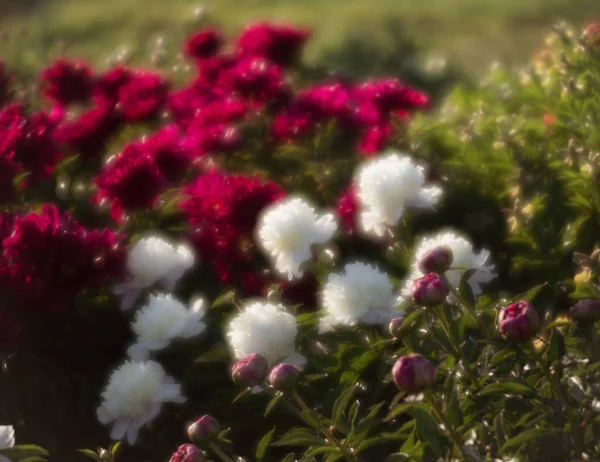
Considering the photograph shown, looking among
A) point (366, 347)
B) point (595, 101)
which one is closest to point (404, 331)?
point (366, 347)

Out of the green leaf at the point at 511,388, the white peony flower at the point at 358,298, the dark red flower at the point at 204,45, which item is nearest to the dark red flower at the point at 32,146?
the white peony flower at the point at 358,298

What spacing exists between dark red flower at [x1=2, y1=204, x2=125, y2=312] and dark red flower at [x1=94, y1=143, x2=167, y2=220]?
195 mm

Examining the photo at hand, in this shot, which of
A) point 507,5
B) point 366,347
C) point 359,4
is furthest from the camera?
point 359,4

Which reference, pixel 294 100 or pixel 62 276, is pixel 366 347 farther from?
pixel 294 100

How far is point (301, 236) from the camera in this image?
5.52 feet

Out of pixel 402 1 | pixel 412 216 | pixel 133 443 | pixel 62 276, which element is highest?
pixel 412 216

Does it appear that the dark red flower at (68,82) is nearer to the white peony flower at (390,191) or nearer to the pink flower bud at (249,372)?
the white peony flower at (390,191)

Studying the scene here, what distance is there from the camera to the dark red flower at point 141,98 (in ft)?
9.04

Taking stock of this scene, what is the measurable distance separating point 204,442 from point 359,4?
10.0 m

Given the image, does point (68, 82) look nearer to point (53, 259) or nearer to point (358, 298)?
point (53, 259)

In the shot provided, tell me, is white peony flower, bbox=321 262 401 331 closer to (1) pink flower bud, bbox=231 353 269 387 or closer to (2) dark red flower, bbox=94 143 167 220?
(1) pink flower bud, bbox=231 353 269 387

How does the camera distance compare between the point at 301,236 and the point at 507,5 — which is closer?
the point at 301,236

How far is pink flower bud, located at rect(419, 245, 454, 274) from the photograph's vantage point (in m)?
1.39

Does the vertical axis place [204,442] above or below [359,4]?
above
